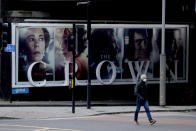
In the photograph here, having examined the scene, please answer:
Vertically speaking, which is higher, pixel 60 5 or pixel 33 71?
pixel 60 5

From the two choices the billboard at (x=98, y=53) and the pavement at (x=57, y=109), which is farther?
the billboard at (x=98, y=53)

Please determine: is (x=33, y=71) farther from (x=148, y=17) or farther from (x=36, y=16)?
(x=148, y=17)

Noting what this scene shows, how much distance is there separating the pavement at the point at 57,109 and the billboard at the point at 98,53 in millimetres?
1595

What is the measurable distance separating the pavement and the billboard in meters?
1.60

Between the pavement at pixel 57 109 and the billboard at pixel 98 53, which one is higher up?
the billboard at pixel 98 53

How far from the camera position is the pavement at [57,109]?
74.3ft

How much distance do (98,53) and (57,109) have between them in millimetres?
5780

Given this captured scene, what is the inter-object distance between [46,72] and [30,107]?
3414 millimetres

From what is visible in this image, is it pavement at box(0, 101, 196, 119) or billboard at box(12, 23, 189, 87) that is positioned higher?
billboard at box(12, 23, 189, 87)

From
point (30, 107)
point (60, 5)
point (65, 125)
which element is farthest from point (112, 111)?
point (60, 5)

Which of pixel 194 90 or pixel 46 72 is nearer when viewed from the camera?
pixel 46 72

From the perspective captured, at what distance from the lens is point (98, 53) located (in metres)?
30.2

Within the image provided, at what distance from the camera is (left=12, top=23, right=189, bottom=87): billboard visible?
1143 inches

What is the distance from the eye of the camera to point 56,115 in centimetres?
2277
